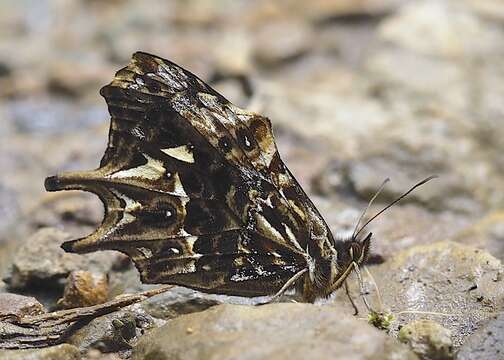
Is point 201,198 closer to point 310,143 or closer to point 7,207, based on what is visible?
point 7,207

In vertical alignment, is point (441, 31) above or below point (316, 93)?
above

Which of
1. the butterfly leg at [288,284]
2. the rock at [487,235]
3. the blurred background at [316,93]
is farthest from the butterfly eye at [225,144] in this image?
the rock at [487,235]

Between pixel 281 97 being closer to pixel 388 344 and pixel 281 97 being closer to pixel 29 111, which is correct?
pixel 29 111

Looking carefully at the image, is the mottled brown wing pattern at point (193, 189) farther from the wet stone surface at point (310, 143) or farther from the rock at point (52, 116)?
the rock at point (52, 116)

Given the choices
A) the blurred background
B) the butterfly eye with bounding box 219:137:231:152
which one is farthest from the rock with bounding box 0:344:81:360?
the blurred background

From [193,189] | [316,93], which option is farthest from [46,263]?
[316,93]

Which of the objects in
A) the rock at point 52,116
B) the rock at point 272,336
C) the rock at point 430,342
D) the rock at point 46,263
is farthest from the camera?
the rock at point 52,116
